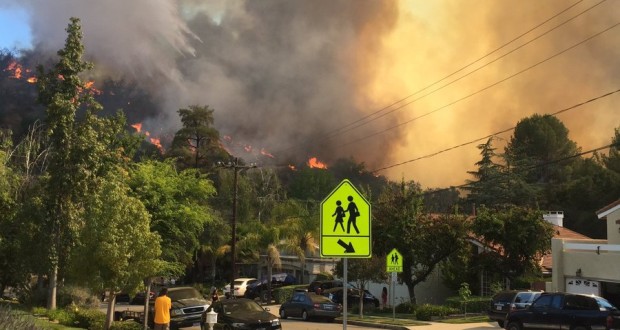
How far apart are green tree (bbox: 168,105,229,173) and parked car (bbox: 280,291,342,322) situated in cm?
4613

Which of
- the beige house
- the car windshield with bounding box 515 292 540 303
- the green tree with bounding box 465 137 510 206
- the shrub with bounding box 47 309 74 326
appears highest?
the green tree with bounding box 465 137 510 206

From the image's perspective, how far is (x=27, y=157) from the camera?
128 ft

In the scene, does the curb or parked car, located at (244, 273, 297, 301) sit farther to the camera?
parked car, located at (244, 273, 297, 301)

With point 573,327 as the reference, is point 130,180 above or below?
above

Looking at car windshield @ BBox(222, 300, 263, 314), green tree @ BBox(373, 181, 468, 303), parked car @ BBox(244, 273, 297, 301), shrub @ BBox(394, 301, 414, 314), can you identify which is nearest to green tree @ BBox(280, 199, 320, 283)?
parked car @ BBox(244, 273, 297, 301)

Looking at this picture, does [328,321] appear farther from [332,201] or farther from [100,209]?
[332,201]

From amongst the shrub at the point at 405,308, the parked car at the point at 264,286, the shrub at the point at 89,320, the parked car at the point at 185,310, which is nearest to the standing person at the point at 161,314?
the shrub at the point at 89,320

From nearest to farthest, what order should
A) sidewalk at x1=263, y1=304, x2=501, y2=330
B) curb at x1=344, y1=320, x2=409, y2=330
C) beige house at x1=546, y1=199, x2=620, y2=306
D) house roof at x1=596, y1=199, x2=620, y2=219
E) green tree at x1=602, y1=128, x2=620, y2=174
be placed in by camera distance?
beige house at x1=546, y1=199, x2=620, y2=306 < sidewalk at x1=263, y1=304, x2=501, y2=330 < curb at x1=344, y1=320, x2=409, y2=330 < house roof at x1=596, y1=199, x2=620, y2=219 < green tree at x1=602, y1=128, x2=620, y2=174

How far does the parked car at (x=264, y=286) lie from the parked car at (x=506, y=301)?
24.1 m

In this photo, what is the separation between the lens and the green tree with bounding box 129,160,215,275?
36.5 m

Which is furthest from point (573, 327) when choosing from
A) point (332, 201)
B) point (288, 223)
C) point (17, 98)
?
point (17, 98)

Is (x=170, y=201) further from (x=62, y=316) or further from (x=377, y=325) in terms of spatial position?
(x=377, y=325)

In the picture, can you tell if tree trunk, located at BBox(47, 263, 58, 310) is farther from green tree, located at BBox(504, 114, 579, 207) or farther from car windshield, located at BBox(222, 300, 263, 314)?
green tree, located at BBox(504, 114, 579, 207)

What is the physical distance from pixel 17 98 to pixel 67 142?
12659 cm
